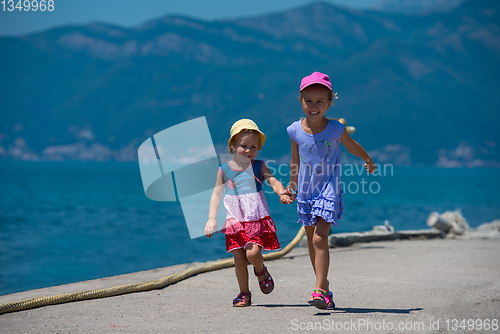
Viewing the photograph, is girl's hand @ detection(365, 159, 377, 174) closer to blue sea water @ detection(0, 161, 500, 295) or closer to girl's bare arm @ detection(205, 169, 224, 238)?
girl's bare arm @ detection(205, 169, 224, 238)

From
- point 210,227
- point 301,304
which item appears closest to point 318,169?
point 210,227

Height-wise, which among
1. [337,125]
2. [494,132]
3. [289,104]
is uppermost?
[289,104]

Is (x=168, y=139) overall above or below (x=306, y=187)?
above

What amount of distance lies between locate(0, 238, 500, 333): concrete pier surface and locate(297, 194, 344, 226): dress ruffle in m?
0.65

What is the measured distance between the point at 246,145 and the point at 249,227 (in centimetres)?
61

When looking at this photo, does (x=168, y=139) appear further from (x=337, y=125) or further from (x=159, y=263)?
(x=159, y=263)

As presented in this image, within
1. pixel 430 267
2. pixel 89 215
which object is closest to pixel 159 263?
pixel 430 267

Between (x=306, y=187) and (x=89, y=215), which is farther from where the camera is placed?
(x=89, y=215)

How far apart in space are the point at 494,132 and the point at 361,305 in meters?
189

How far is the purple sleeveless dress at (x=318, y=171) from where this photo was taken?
11.8 feet

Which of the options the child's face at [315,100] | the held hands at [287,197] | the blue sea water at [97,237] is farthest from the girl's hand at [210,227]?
Result: the blue sea water at [97,237]

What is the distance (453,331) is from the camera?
3041 mm

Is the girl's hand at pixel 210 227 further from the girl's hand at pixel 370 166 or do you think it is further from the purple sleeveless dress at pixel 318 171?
the girl's hand at pixel 370 166

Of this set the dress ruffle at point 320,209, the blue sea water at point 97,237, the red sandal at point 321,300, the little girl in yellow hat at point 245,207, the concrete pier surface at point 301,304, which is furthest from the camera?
the blue sea water at point 97,237
